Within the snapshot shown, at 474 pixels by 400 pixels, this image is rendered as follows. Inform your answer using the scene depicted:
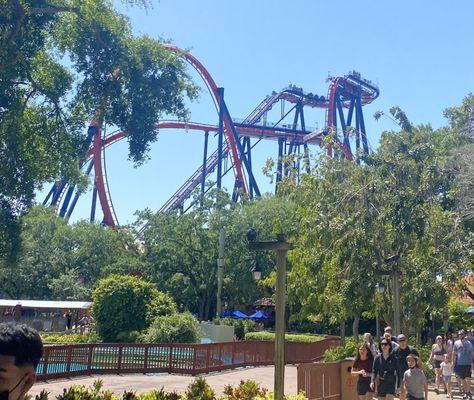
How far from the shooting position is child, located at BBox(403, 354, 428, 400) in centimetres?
914

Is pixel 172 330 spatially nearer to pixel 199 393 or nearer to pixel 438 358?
pixel 438 358

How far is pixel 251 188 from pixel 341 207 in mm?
32420

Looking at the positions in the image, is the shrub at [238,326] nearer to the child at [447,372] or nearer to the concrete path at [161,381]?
the concrete path at [161,381]

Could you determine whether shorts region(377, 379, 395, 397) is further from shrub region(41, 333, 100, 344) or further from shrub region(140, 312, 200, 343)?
shrub region(41, 333, 100, 344)

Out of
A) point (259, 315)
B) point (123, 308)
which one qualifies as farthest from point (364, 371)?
point (259, 315)

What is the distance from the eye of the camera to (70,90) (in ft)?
43.2

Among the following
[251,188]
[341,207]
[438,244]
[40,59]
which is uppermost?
[251,188]

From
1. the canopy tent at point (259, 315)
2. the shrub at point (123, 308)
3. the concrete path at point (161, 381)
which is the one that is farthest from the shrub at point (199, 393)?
the canopy tent at point (259, 315)

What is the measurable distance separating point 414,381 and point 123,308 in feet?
55.7

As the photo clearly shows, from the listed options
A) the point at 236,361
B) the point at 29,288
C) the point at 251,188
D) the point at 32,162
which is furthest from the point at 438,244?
the point at 29,288

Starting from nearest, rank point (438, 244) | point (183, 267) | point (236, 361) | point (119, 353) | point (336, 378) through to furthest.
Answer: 1. point (336, 378)
2. point (119, 353)
3. point (438, 244)
4. point (236, 361)
5. point (183, 267)

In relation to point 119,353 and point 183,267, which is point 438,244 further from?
point 183,267

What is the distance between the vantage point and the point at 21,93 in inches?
492

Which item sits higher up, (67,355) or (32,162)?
(32,162)
